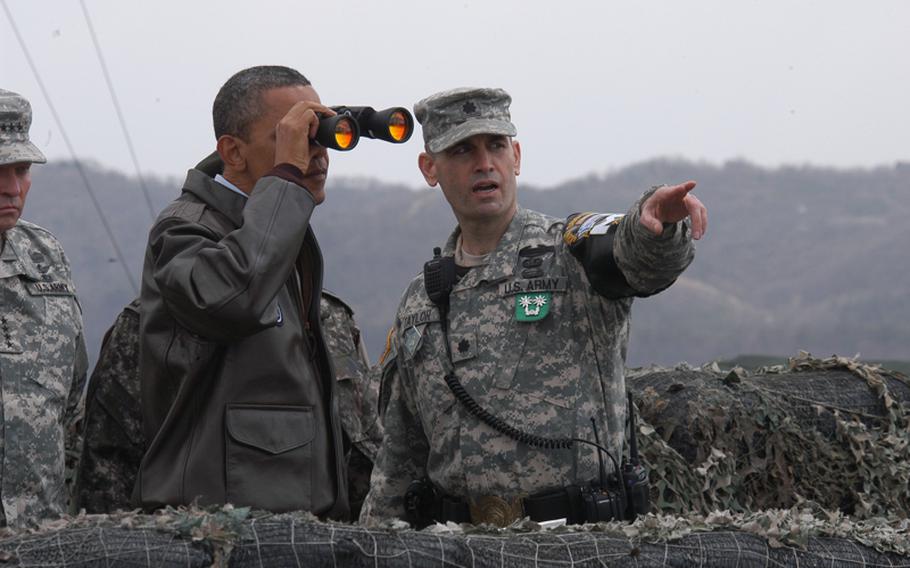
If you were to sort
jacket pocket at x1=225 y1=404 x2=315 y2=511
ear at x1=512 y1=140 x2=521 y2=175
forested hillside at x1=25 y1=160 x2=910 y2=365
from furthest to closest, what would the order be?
forested hillside at x1=25 y1=160 x2=910 y2=365 < ear at x1=512 y1=140 x2=521 y2=175 < jacket pocket at x1=225 y1=404 x2=315 y2=511

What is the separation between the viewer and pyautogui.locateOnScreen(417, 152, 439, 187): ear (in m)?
4.20

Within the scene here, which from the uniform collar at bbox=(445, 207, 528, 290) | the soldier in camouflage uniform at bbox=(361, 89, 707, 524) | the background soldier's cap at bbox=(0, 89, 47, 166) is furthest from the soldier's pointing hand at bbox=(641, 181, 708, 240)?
the background soldier's cap at bbox=(0, 89, 47, 166)

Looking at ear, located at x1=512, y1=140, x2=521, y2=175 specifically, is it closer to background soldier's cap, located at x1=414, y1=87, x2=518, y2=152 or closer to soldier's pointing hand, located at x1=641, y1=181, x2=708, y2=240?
background soldier's cap, located at x1=414, y1=87, x2=518, y2=152

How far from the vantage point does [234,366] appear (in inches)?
127

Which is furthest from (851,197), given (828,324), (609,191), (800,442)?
(800,442)

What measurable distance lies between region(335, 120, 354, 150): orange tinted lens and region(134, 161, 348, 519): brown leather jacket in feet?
0.47

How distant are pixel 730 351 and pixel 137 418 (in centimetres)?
4614

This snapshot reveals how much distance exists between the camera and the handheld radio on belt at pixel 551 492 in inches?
148

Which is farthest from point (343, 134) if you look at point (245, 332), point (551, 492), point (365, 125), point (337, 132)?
point (551, 492)

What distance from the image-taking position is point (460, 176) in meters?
4.04

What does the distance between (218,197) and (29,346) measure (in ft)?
2.00

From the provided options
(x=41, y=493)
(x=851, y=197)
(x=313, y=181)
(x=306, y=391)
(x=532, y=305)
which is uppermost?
(x=851, y=197)

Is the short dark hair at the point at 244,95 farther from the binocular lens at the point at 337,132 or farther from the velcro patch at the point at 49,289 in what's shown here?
the velcro patch at the point at 49,289

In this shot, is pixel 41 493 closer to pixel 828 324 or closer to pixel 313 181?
pixel 313 181
